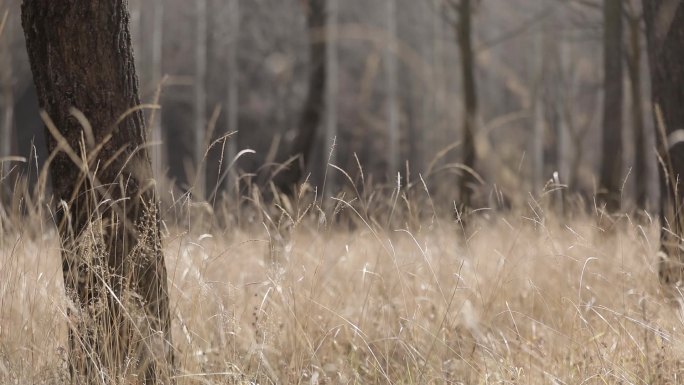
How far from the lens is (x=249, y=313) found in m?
3.79

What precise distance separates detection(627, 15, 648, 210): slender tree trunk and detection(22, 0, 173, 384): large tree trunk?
6.09 m

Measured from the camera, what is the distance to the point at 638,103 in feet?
28.2

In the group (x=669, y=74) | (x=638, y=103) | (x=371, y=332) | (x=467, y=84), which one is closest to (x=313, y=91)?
(x=467, y=84)

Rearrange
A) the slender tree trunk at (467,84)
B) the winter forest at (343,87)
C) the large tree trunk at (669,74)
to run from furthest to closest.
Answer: the winter forest at (343,87) < the slender tree trunk at (467,84) < the large tree trunk at (669,74)

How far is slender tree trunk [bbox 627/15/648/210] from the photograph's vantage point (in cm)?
834

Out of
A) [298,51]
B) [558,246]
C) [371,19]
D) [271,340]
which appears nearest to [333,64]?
[298,51]

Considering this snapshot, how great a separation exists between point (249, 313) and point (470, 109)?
4.85 meters

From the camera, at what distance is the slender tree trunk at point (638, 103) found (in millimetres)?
8336

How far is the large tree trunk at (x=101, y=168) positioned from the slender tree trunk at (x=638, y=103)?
20.0 feet

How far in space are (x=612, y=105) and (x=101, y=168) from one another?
660cm

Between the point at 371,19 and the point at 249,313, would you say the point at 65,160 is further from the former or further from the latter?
the point at 371,19

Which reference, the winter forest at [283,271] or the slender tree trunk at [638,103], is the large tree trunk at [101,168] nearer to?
the winter forest at [283,271]

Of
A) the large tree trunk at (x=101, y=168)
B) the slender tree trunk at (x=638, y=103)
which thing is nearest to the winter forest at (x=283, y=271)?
the large tree trunk at (x=101, y=168)

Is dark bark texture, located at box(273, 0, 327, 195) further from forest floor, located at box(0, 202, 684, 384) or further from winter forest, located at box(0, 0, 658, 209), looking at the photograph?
winter forest, located at box(0, 0, 658, 209)
